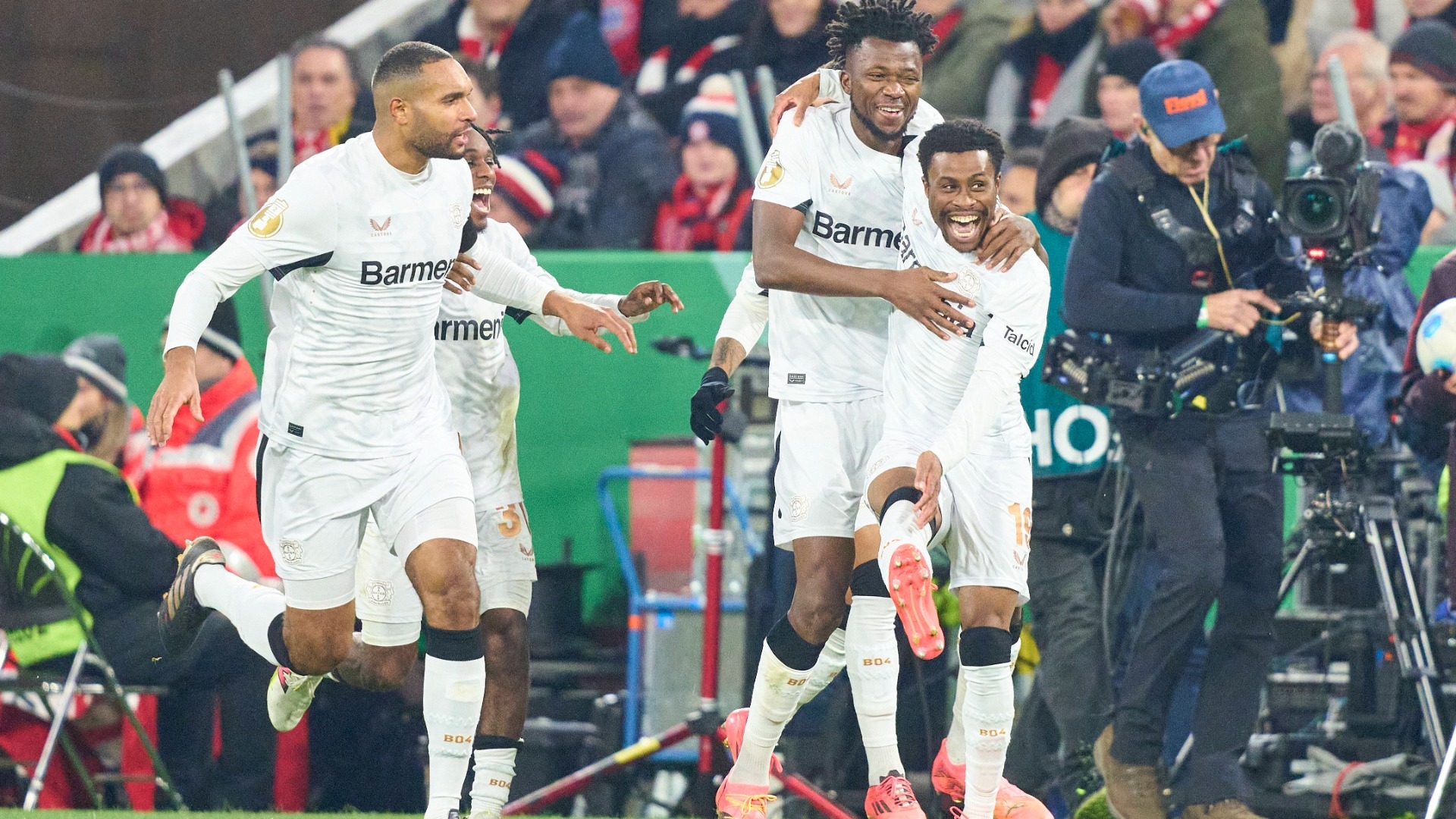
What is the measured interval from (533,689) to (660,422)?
1213 millimetres

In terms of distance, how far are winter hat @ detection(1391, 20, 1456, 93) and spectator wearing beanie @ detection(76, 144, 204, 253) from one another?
4917 mm

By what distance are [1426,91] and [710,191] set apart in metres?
2.80

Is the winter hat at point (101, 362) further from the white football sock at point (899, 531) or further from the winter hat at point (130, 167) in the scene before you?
the white football sock at point (899, 531)

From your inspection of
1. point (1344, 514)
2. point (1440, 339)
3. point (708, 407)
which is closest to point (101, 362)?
point (708, 407)

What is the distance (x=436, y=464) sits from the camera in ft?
19.6

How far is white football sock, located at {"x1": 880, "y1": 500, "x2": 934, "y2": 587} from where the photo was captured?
5.51 metres

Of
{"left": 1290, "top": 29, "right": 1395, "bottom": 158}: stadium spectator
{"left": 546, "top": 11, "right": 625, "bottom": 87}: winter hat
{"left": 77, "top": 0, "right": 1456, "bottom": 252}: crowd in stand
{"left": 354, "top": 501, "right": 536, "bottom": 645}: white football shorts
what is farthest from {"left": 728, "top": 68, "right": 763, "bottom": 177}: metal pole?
{"left": 354, "top": 501, "right": 536, "bottom": 645}: white football shorts

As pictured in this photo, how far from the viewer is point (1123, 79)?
27.1ft

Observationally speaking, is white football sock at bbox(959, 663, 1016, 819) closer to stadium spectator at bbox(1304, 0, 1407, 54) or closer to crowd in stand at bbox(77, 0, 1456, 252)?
crowd in stand at bbox(77, 0, 1456, 252)

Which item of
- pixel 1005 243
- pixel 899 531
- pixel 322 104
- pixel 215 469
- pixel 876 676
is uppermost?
pixel 322 104

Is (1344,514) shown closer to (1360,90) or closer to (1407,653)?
(1407,653)

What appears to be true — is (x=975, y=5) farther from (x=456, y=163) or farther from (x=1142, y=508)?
(x=456, y=163)

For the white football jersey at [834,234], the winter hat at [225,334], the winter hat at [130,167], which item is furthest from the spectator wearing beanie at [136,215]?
the white football jersey at [834,234]

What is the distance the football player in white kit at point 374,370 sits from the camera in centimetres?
580
